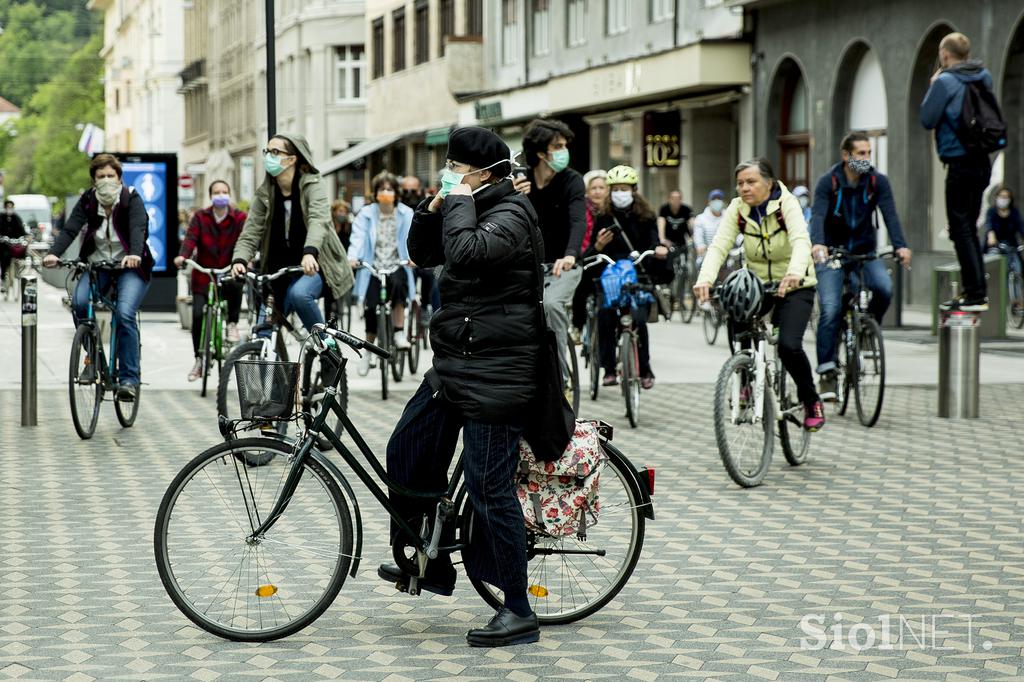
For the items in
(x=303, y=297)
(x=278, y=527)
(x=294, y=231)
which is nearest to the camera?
(x=278, y=527)

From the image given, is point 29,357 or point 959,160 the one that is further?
point 959,160

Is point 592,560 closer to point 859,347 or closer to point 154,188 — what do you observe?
point 859,347

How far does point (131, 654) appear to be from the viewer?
5.79 m

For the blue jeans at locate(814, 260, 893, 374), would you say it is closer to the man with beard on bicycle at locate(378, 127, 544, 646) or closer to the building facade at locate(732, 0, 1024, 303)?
the man with beard on bicycle at locate(378, 127, 544, 646)

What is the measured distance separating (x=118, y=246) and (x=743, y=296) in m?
4.49

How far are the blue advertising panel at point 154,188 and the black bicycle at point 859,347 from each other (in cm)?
1401

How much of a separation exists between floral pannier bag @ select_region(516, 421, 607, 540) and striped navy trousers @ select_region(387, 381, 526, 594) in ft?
0.26

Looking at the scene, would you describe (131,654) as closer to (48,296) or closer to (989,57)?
(989,57)

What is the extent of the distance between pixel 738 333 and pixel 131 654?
475 centimetres

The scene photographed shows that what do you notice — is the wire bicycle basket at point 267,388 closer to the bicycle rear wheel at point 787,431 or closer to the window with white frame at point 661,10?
the bicycle rear wheel at point 787,431

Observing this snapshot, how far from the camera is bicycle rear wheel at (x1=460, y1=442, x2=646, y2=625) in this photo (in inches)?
248

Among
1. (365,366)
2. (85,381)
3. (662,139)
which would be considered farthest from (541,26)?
(85,381)

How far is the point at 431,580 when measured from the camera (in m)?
6.18

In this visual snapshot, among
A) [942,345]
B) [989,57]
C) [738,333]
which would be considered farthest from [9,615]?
[989,57]
